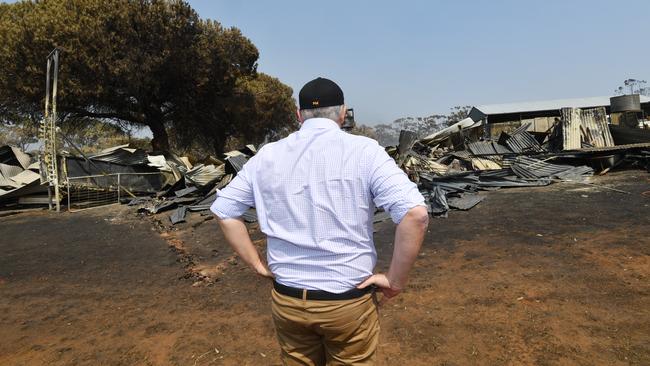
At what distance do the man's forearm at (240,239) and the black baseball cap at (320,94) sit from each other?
0.68 m

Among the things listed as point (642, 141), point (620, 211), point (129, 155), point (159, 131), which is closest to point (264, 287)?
point (620, 211)

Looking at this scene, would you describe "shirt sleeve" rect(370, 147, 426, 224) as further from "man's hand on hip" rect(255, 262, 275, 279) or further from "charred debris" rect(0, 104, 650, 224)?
"charred debris" rect(0, 104, 650, 224)

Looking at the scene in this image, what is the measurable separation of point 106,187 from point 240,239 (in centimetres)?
1647

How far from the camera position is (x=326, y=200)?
1.76 meters

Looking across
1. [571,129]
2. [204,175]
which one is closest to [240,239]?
[204,175]

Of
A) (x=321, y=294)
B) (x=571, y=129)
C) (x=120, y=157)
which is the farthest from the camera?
(x=120, y=157)

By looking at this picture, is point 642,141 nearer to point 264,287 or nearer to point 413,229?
point 264,287

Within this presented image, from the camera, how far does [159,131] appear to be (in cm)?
2602

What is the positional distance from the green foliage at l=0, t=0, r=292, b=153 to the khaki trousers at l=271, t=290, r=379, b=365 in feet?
70.0

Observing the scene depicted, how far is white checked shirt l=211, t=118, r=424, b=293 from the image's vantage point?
1.75 meters

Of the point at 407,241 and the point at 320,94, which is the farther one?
the point at 320,94

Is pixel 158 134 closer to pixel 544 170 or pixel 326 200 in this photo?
pixel 544 170

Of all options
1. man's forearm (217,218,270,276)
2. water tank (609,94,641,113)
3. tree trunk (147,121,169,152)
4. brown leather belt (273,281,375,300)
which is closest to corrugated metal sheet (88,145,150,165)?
tree trunk (147,121,169,152)

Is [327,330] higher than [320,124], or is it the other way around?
[320,124]
